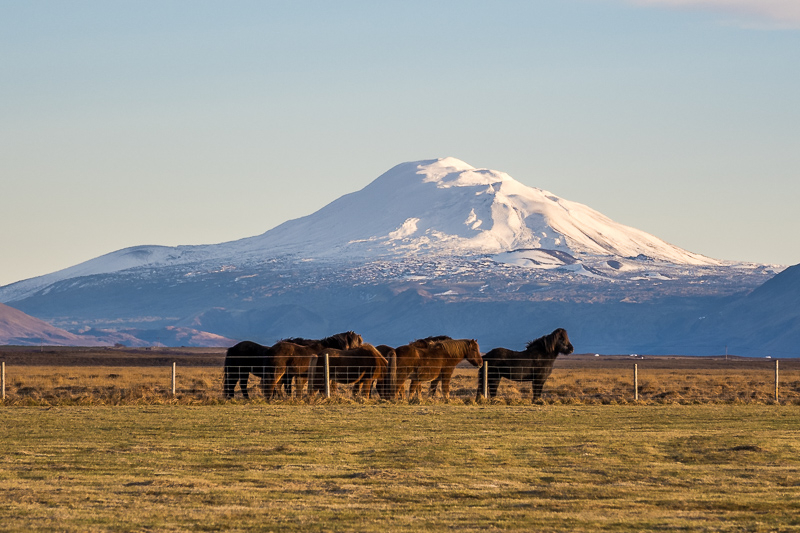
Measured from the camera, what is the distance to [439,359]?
24.2 metres

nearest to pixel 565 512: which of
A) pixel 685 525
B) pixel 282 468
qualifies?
pixel 685 525

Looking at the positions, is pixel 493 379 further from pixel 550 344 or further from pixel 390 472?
pixel 390 472

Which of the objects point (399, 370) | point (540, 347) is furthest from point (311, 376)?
point (540, 347)

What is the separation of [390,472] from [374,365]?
11.4 m

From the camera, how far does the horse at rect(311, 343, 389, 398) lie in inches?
934

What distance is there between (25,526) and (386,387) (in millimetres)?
15070

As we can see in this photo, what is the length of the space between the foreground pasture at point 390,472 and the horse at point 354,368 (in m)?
3.87

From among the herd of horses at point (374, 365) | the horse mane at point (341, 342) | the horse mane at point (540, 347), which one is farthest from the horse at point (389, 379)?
the horse mane at point (540, 347)

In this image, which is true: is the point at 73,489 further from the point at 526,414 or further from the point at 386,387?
the point at 386,387

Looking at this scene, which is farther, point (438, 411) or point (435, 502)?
point (438, 411)

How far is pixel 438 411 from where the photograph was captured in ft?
68.2

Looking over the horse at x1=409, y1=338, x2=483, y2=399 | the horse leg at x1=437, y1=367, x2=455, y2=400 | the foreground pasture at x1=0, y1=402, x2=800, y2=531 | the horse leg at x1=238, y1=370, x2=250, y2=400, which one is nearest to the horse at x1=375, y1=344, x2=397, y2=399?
the horse at x1=409, y1=338, x2=483, y2=399

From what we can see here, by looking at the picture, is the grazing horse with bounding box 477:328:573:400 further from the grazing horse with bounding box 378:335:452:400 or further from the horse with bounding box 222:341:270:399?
the horse with bounding box 222:341:270:399

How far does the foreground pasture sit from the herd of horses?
12.3 ft
